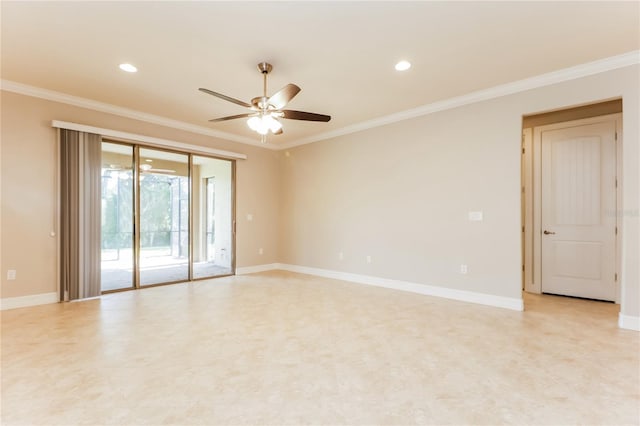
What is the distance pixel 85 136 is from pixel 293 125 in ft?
10.5

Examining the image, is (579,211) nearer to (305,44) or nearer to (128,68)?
(305,44)

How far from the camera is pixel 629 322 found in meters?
3.26

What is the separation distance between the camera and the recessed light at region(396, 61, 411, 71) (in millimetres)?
3385

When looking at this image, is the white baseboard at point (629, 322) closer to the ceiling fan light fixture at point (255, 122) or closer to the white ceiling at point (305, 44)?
the white ceiling at point (305, 44)

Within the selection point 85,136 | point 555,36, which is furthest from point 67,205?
point 555,36

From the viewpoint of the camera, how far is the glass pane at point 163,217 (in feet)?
17.4

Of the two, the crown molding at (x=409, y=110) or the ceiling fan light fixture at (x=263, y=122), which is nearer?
the ceiling fan light fixture at (x=263, y=122)

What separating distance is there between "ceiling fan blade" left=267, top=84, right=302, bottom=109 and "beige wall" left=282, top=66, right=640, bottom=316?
267 cm

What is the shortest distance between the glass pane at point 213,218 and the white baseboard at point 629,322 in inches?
235

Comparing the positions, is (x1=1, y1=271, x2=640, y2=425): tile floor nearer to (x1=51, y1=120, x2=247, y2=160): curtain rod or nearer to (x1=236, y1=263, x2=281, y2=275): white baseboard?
(x1=236, y1=263, x2=281, y2=275): white baseboard

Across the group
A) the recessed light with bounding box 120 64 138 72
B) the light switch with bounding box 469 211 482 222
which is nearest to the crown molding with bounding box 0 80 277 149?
the recessed light with bounding box 120 64 138 72

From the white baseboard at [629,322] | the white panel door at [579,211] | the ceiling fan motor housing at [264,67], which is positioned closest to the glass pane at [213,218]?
the ceiling fan motor housing at [264,67]

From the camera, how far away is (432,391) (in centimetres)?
207

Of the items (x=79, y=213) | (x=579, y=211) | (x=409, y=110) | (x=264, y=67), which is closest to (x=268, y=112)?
(x=264, y=67)
